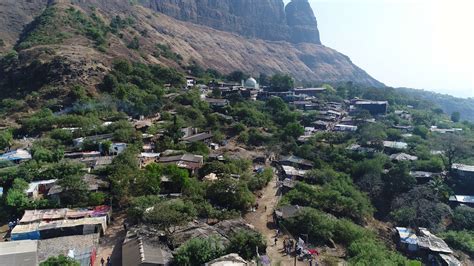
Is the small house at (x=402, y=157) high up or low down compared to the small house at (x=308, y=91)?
down

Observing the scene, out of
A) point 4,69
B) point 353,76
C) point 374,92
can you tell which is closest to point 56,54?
point 4,69

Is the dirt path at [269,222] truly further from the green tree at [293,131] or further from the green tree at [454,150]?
the green tree at [454,150]

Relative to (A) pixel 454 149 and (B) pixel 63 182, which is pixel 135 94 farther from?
(A) pixel 454 149

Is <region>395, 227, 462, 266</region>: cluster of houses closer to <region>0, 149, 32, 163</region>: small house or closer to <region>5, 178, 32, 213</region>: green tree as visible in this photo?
<region>5, 178, 32, 213</region>: green tree

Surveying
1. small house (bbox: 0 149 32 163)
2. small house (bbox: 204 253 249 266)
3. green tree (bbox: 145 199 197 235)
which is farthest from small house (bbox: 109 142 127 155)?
small house (bbox: 204 253 249 266)

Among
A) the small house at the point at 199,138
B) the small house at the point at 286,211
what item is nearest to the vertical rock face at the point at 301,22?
→ the small house at the point at 199,138

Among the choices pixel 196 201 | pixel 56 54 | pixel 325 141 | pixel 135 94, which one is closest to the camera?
pixel 196 201
